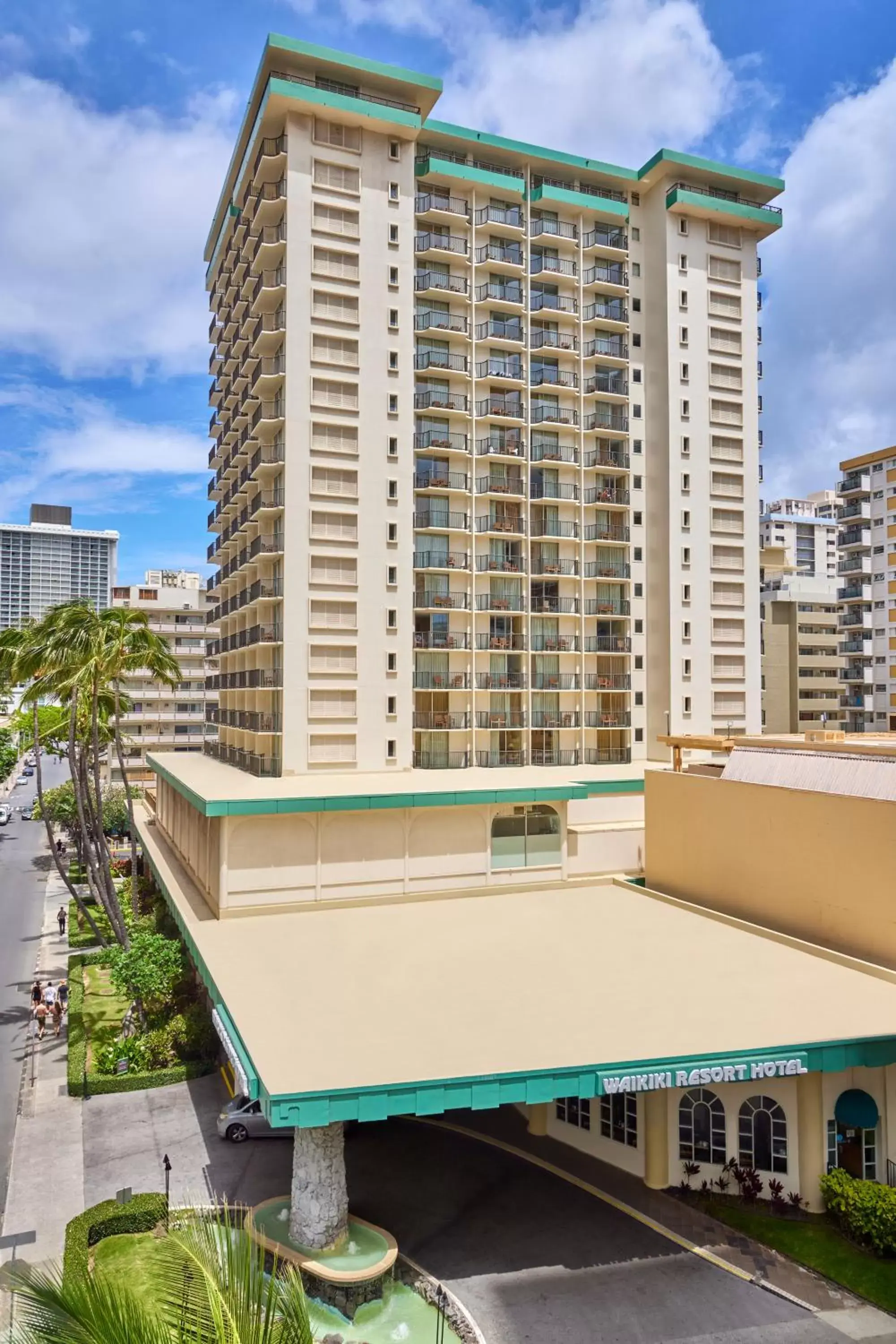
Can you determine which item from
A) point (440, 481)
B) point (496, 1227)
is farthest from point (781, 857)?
point (440, 481)

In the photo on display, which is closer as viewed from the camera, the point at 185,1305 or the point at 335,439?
the point at 185,1305

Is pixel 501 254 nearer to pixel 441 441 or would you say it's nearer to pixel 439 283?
pixel 439 283

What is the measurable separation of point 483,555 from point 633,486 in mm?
10740

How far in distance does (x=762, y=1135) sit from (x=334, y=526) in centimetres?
3226

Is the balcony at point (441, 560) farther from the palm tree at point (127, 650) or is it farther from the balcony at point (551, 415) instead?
the palm tree at point (127, 650)

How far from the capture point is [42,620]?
43.3 m

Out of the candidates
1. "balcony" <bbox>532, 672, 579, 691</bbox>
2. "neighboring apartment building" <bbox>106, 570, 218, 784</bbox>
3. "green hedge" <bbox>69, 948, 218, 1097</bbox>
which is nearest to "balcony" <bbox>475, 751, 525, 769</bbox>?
"balcony" <bbox>532, 672, 579, 691</bbox>

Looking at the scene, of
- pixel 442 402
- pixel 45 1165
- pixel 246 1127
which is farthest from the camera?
pixel 442 402

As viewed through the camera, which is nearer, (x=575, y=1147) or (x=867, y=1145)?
(x=867, y=1145)

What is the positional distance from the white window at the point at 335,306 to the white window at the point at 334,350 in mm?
930

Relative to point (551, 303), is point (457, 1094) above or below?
below

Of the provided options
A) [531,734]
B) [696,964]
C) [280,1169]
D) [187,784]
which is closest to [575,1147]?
[696,964]

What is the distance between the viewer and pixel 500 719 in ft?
169

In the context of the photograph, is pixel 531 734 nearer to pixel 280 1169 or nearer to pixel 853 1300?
pixel 280 1169
